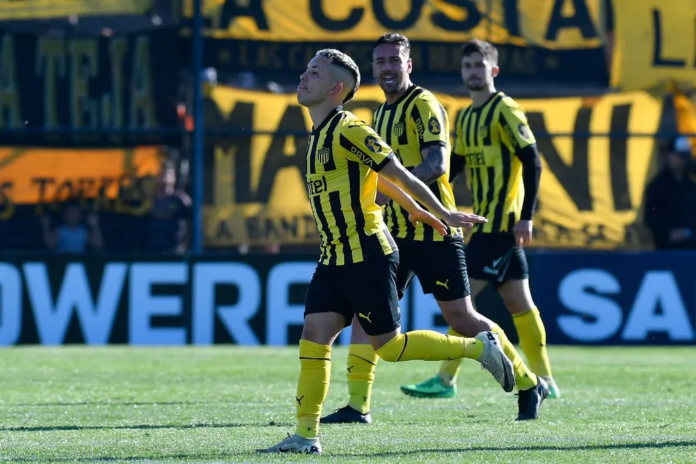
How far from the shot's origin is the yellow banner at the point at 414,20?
52.7 ft

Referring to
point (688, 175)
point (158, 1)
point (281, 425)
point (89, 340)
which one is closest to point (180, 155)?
point (158, 1)

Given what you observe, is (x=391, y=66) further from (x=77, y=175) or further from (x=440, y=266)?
(x=77, y=175)

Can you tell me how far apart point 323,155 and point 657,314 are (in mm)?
8971

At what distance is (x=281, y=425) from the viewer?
692cm

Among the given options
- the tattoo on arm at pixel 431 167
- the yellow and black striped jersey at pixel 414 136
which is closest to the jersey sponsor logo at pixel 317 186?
the tattoo on arm at pixel 431 167

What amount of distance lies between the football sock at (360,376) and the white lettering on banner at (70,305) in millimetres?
6984

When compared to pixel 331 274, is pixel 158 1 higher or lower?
higher

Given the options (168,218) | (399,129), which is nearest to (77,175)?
(168,218)

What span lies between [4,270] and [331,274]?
8.68 m

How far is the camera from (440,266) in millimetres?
7082

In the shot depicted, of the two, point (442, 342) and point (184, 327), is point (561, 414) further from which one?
point (184, 327)

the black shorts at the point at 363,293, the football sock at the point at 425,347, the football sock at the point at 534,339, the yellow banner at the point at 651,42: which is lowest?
the football sock at the point at 534,339

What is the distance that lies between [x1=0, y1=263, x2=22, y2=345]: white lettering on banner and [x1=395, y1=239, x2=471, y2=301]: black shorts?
7504mm

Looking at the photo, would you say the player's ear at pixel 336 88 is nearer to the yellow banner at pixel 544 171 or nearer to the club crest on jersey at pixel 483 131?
the club crest on jersey at pixel 483 131
